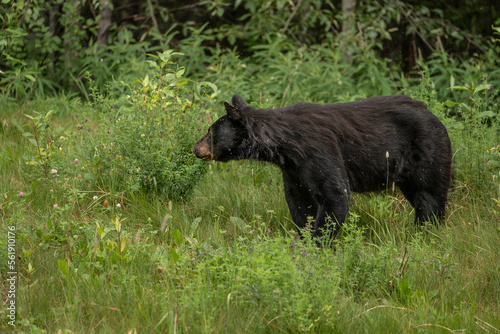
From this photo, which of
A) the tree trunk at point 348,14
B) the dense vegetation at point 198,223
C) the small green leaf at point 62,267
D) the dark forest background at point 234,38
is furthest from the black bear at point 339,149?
the tree trunk at point 348,14

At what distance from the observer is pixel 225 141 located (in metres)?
4.45

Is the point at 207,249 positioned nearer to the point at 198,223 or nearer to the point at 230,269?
the point at 230,269

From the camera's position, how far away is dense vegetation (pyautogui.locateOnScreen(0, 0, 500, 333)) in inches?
119

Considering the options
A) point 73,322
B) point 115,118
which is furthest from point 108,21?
point 73,322

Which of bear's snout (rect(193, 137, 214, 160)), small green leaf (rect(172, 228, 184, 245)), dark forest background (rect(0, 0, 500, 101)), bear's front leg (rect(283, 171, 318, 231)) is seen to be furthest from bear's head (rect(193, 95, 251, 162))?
dark forest background (rect(0, 0, 500, 101))

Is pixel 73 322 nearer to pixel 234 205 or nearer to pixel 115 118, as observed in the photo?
pixel 234 205

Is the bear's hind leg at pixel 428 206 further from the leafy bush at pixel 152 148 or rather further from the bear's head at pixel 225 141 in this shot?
the leafy bush at pixel 152 148

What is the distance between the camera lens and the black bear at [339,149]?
4.30 metres

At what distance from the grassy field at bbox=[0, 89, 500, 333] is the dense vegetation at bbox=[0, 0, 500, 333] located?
0.04ft

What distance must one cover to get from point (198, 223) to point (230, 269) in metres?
1.21

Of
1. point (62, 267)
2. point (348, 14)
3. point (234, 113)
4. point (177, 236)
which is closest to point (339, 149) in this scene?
point (234, 113)

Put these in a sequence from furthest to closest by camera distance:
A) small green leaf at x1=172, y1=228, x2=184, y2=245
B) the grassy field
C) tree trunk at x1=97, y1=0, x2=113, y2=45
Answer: tree trunk at x1=97, y1=0, x2=113, y2=45
small green leaf at x1=172, y1=228, x2=184, y2=245
the grassy field

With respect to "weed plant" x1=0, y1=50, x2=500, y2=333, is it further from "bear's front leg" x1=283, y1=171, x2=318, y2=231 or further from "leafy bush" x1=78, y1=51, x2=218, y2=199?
"bear's front leg" x1=283, y1=171, x2=318, y2=231

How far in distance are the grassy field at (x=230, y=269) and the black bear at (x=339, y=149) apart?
243 mm
